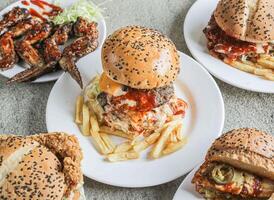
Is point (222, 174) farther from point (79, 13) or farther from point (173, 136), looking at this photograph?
point (79, 13)

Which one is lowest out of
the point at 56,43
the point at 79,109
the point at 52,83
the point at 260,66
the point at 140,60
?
the point at 52,83

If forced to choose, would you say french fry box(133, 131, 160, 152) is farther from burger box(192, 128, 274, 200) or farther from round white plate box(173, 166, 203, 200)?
burger box(192, 128, 274, 200)

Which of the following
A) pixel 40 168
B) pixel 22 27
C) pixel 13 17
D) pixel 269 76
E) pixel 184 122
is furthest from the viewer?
pixel 13 17

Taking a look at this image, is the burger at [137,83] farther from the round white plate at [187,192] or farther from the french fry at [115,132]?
the round white plate at [187,192]

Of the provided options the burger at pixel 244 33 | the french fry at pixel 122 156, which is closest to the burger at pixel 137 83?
the french fry at pixel 122 156

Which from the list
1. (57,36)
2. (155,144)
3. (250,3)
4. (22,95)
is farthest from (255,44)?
(22,95)

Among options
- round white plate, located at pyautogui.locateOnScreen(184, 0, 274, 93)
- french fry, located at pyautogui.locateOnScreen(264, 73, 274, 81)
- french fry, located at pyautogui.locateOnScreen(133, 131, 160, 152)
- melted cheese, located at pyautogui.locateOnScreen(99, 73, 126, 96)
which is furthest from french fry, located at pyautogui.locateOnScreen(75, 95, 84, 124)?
french fry, located at pyautogui.locateOnScreen(264, 73, 274, 81)

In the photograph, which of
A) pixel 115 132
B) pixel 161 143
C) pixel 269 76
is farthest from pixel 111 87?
pixel 269 76
